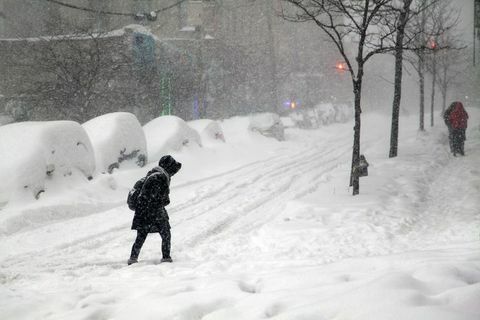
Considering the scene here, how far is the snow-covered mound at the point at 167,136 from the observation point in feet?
45.7

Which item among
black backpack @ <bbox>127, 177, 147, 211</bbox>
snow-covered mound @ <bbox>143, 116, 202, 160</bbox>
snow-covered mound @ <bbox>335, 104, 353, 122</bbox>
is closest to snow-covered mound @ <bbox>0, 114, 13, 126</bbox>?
snow-covered mound @ <bbox>143, 116, 202, 160</bbox>

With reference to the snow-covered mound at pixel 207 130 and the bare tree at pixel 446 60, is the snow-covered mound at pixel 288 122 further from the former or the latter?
the snow-covered mound at pixel 207 130

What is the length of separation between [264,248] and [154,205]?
5.88ft

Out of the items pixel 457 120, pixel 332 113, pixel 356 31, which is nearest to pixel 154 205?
pixel 356 31

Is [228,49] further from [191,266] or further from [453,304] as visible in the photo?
[453,304]

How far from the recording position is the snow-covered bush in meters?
21.9

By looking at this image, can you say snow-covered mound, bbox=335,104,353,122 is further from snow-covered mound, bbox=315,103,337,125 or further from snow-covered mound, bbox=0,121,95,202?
snow-covered mound, bbox=0,121,95,202

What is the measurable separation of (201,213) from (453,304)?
629 centimetres

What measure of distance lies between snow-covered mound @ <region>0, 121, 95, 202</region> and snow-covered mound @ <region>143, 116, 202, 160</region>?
3351 millimetres

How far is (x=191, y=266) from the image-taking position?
17.8ft

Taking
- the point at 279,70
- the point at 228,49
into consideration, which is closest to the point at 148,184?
the point at 228,49

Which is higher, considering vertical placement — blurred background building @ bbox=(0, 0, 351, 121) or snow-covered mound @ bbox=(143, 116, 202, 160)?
blurred background building @ bbox=(0, 0, 351, 121)

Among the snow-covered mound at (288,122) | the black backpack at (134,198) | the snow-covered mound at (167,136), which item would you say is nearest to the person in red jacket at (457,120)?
the snow-covered mound at (167,136)

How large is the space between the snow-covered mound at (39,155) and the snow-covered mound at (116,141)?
1003mm
